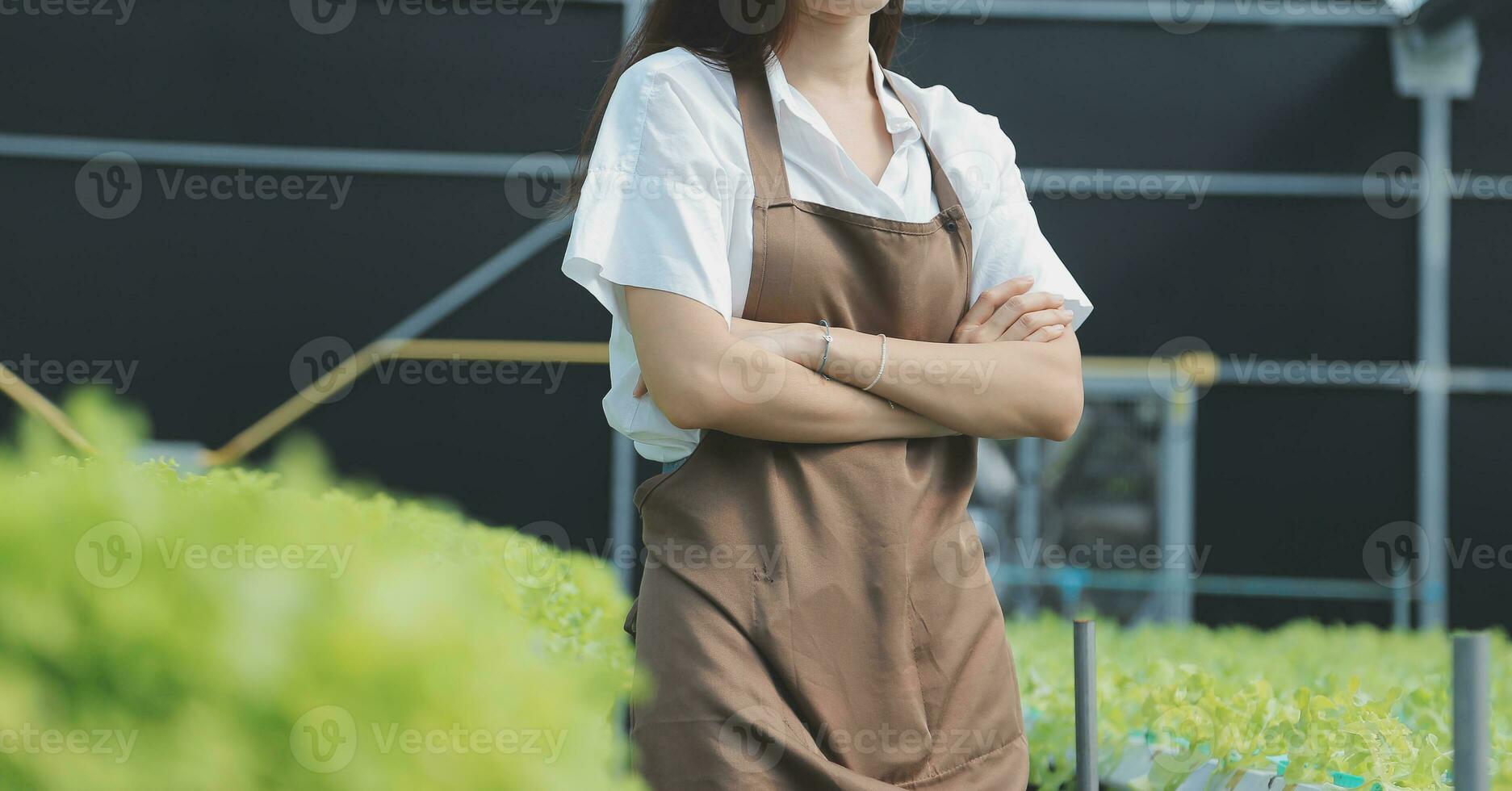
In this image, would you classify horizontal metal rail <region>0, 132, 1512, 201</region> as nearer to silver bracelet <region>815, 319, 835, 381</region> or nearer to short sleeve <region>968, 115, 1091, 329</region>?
short sleeve <region>968, 115, 1091, 329</region>

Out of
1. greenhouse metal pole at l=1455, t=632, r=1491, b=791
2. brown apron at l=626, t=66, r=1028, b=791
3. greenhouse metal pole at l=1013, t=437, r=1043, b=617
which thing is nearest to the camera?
greenhouse metal pole at l=1455, t=632, r=1491, b=791

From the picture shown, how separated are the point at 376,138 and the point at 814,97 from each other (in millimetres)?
6436

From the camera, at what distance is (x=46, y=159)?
751 centimetres

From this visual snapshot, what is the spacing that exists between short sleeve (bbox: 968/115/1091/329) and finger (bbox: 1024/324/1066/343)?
0.03 metres

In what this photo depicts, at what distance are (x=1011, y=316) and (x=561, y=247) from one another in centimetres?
611

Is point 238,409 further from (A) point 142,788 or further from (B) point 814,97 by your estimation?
(A) point 142,788

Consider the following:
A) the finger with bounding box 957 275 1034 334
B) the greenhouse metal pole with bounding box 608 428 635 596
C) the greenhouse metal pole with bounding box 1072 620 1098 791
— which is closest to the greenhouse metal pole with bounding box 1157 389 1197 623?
the greenhouse metal pole with bounding box 608 428 635 596

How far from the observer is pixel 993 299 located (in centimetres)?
176

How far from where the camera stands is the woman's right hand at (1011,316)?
1.74m

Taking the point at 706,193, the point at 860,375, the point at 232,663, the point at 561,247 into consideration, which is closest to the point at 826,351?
the point at 860,375

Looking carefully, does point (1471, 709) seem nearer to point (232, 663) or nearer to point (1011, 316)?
point (1011, 316)

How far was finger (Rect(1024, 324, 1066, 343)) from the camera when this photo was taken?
1.75m

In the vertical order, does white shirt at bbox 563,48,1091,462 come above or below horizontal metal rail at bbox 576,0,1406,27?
below

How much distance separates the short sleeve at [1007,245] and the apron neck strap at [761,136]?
0.09 metres
